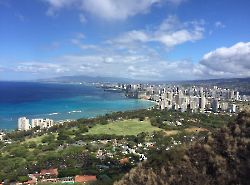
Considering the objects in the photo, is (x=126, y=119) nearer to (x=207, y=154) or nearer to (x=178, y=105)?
(x=178, y=105)

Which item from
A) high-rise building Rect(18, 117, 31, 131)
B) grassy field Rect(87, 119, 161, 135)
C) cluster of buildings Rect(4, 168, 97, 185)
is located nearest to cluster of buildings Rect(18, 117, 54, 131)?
high-rise building Rect(18, 117, 31, 131)

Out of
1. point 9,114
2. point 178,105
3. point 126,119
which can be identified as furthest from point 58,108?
point 126,119

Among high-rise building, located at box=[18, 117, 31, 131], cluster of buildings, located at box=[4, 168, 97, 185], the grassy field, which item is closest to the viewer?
cluster of buildings, located at box=[4, 168, 97, 185]

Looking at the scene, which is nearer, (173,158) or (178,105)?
(173,158)

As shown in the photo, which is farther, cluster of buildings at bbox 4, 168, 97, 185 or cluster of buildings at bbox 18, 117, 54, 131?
cluster of buildings at bbox 18, 117, 54, 131

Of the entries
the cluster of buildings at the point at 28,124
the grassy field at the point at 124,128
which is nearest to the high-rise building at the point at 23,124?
the cluster of buildings at the point at 28,124

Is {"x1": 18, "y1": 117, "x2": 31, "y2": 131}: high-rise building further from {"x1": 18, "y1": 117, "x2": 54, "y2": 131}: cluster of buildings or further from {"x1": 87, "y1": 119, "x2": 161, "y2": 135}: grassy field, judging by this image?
{"x1": 87, "y1": 119, "x2": 161, "y2": 135}: grassy field

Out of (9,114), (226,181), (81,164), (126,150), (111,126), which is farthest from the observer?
(9,114)

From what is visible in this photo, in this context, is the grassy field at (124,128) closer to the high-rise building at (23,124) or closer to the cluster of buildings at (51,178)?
the high-rise building at (23,124)
